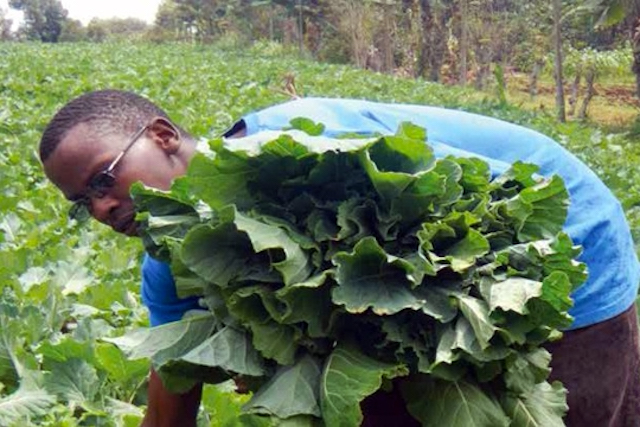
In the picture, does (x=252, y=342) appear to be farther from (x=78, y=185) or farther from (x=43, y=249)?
(x=43, y=249)

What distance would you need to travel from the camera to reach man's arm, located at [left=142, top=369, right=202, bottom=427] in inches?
84.4

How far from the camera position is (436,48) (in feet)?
123

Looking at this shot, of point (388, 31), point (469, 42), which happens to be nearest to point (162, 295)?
point (388, 31)

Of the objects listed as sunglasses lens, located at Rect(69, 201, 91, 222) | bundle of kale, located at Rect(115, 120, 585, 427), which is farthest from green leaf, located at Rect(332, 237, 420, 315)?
sunglasses lens, located at Rect(69, 201, 91, 222)

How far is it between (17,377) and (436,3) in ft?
108

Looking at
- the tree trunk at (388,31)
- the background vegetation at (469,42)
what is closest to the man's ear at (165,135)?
the background vegetation at (469,42)

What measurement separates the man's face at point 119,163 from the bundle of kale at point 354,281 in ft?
1.32

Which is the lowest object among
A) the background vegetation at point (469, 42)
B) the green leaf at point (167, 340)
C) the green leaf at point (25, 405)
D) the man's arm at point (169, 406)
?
the background vegetation at point (469, 42)

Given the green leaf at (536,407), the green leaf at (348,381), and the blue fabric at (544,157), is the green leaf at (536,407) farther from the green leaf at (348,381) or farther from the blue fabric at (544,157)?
the blue fabric at (544,157)

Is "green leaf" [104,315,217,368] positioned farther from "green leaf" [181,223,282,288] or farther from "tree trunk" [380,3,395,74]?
"tree trunk" [380,3,395,74]

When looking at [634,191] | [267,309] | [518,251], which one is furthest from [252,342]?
[634,191]

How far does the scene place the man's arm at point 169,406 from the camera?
7.04 ft

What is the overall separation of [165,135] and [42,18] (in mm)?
65508

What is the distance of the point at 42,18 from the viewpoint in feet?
211
